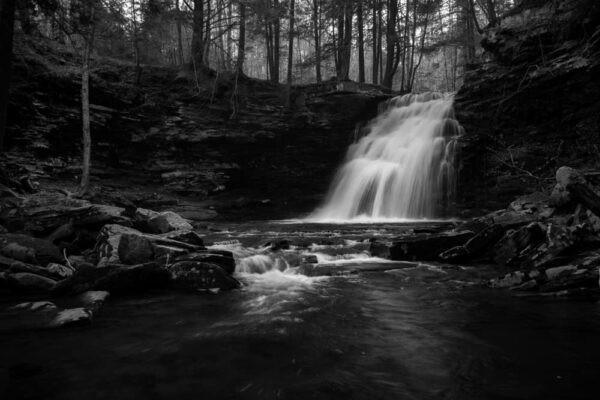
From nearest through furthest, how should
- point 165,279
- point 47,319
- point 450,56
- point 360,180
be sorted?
1. point 47,319
2. point 165,279
3. point 360,180
4. point 450,56

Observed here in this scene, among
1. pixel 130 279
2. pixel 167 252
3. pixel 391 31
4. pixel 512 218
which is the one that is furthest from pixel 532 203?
pixel 391 31

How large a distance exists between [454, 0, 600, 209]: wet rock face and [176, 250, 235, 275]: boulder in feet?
35.4

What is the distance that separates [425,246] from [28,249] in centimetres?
773

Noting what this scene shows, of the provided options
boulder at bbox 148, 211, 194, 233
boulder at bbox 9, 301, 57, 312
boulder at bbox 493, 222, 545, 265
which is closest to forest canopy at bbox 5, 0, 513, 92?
boulder at bbox 148, 211, 194, 233

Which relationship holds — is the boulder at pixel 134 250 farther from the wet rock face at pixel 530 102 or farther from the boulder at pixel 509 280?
the wet rock face at pixel 530 102

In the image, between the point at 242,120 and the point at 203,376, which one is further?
the point at 242,120

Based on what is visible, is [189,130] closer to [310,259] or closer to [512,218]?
[310,259]

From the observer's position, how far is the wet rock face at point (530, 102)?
14.1m

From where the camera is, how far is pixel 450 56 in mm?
40281

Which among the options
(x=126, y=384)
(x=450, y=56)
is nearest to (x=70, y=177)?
(x=126, y=384)

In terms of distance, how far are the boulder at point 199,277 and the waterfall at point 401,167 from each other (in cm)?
1066

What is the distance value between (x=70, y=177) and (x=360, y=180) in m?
12.2

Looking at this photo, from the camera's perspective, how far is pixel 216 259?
25.5 ft

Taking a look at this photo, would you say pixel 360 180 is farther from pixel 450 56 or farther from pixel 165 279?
pixel 450 56
